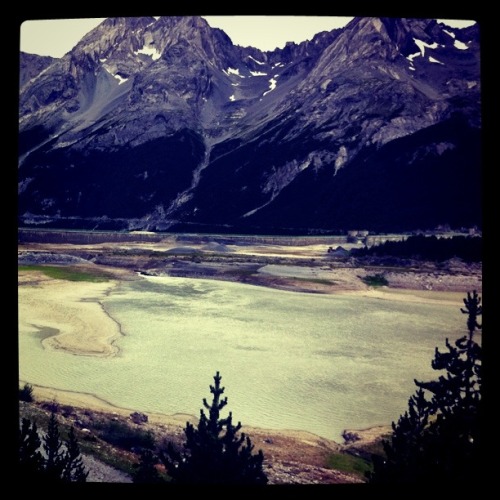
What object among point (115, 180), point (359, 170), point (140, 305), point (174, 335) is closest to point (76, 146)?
point (115, 180)

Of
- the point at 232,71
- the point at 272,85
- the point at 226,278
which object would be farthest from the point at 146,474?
the point at 232,71

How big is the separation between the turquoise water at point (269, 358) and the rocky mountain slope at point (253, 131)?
991cm

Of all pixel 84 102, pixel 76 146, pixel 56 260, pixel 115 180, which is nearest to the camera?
pixel 56 260

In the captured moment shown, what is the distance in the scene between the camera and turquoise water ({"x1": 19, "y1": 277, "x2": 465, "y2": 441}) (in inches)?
481

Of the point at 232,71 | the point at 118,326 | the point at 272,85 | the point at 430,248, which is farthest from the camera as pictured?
the point at 232,71

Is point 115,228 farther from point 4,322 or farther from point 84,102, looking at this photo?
point 84,102

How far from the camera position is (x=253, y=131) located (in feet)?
277

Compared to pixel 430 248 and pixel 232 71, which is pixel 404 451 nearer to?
pixel 430 248

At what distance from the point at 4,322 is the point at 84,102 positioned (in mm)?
102684

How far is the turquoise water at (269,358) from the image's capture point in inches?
481

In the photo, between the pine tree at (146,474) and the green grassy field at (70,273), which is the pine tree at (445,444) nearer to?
the pine tree at (146,474)

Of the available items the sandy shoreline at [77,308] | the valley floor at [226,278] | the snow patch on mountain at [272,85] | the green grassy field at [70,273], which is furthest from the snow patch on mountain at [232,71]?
the sandy shoreline at [77,308]

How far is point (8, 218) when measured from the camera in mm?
4320

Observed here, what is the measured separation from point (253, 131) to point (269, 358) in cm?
7248
